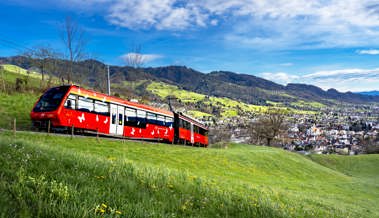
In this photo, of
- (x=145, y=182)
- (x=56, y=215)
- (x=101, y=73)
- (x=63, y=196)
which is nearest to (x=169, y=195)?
(x=145, y=182)

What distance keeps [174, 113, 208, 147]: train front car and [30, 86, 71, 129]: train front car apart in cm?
1738

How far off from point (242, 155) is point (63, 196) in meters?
30.6

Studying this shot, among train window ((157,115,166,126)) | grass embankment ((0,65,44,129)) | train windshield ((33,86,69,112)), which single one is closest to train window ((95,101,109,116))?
train windshield ((33,86,69,112))

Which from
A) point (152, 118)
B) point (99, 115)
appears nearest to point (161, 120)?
point (152, 118)

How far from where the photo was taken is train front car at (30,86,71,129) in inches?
885

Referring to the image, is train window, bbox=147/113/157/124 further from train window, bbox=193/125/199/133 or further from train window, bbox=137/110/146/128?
train window, bbox=193/125/199/133

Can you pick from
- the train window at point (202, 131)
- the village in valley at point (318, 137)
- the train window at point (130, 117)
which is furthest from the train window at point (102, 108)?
the village in valley at point (318, 137)

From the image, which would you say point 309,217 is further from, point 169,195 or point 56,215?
point 56,215

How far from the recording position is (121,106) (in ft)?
91.4

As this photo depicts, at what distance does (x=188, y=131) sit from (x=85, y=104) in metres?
19.7

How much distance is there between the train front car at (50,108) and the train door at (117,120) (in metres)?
4.94

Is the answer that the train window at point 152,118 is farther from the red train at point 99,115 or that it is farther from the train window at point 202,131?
the train window at point 202,131

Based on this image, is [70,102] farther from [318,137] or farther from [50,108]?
[318,137]

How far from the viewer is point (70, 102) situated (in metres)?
23.0
